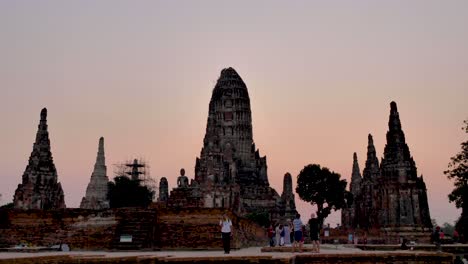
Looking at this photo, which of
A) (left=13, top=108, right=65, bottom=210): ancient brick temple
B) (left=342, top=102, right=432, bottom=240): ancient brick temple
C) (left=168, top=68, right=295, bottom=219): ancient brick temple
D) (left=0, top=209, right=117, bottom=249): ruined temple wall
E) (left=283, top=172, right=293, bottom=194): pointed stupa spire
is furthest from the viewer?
(left=283, top=172, right=293, bottom=194): pointed stupa spire

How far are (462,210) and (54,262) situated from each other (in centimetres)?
3610

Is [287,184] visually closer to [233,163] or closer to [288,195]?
[288,195]

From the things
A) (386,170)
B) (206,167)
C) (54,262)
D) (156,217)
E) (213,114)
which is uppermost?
(213,114)

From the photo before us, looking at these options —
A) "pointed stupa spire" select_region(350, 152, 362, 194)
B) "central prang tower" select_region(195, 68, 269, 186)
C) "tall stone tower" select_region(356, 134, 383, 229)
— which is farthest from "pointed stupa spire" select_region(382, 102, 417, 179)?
"central prang tower" select_region(195, 68, 269, 186)

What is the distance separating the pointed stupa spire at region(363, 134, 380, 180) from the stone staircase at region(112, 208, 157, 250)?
31178 mm

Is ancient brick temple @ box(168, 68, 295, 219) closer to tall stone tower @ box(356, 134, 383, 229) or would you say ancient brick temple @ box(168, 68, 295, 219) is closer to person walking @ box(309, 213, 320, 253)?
tall stone tower @ box(356, 134, 383, 229)

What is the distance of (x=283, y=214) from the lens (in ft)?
227

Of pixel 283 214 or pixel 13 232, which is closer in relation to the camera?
pixel 13 232

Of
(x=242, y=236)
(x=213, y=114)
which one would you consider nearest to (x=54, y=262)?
(x=242, y=236)

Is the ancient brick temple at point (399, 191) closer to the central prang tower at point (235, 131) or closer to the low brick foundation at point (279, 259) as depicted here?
the low brick foundation at point (279, 259)

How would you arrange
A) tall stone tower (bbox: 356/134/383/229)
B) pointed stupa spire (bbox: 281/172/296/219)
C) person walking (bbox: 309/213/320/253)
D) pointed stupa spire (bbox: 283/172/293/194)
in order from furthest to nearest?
pointed stupa spire (bbox: 283/172/293/194)
pointed stupa spire (bbox: 281/172/296/219)
tall stone tower (bbox: 356/134/383/229)
person walking (bbox: 309/213/320/253)

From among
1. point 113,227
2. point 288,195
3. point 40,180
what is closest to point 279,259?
point 113,227

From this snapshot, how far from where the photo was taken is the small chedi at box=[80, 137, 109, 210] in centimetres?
6650

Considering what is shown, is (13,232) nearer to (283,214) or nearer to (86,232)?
(86,232)
